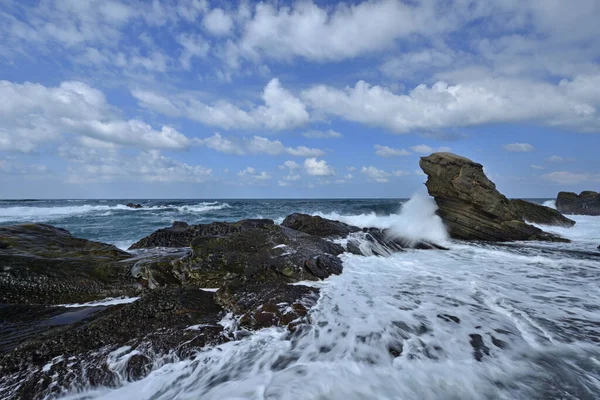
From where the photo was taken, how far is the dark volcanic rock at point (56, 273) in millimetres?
5148

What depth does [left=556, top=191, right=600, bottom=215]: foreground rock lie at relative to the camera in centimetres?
2967

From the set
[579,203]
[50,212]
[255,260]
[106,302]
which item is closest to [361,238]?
[255,260]

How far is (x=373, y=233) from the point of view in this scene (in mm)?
11984

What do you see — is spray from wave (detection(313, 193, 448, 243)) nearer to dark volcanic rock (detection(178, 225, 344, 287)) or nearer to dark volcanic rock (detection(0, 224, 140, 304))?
dark volcanic rock (detection(178, 225, 344, 287))

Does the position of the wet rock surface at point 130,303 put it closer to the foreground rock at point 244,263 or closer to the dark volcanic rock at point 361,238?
the foreground rock at point 244,263

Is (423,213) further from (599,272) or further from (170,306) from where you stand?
(170,306)

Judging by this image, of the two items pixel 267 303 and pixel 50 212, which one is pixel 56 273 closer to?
pixel 267 303

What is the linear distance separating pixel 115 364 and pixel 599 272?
10.8 meters

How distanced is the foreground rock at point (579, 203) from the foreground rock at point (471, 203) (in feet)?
78.7

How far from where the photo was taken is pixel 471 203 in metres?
13.5

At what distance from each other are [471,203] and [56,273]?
1482 centimetres

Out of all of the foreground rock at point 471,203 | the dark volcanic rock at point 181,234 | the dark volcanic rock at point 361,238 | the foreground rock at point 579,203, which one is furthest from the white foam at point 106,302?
the foreground rock at point 579,203

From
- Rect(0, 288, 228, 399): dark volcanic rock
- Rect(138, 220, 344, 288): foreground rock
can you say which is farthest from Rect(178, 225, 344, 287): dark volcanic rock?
Rect(0, 288, 228, 399): dark volcanic rock

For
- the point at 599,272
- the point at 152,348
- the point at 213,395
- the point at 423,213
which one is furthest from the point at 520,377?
the point at 423,213
